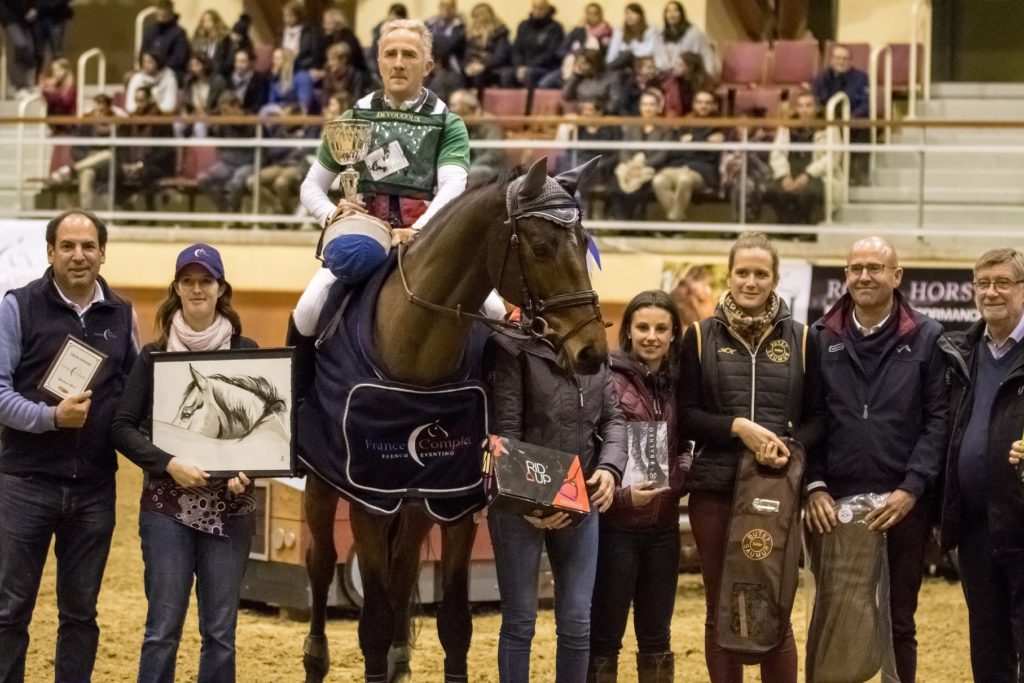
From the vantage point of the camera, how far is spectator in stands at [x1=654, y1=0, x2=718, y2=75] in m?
13.7

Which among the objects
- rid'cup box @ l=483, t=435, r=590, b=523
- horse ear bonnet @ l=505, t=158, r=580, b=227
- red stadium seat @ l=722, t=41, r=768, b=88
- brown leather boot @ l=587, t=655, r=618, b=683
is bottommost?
brown leather boot @ l=587, t=655, r=618, b=683

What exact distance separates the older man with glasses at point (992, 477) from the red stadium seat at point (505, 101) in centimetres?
826

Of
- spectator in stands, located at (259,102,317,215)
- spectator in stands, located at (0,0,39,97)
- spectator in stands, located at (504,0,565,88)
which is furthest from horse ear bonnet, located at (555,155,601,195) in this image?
spectator in stands, located at (0,0,39,97)

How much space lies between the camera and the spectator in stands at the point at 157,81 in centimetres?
1484

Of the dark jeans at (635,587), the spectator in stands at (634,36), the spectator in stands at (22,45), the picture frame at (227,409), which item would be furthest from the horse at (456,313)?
the spectator in stands at (22,45)

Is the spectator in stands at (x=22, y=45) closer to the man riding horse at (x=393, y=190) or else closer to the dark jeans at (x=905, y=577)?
the man riding horse at (x=393, y=190)

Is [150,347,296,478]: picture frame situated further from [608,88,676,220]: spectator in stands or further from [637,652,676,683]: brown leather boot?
[608,88,676,220]: spectator in stands

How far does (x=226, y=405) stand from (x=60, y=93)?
10429mm

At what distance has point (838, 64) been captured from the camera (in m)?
13.0

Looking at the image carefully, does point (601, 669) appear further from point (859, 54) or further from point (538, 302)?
point (859, 54)

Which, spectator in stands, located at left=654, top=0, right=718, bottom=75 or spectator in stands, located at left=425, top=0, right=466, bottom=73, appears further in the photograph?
spectator in stands, located at left=425, top=0, right=466, bottom=73

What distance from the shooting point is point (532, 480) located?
501 centimetres

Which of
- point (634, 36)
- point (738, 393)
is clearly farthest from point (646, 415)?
point (634, 36)

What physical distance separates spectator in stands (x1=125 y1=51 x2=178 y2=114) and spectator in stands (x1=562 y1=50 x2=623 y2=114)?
4.15 meters
